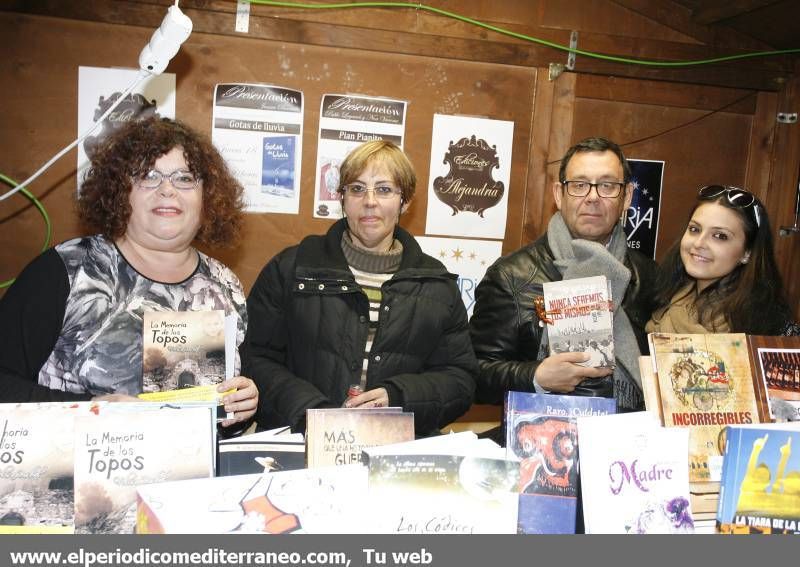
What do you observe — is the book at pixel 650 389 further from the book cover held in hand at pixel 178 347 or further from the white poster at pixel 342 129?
the white poster at pixel 342 129

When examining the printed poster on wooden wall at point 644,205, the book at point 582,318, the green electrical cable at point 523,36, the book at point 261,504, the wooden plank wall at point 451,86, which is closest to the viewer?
the book at point 261,504

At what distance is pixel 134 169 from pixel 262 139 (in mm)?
1175

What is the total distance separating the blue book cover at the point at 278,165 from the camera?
2.69 metres

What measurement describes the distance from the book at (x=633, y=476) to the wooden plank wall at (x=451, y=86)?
1.76 m

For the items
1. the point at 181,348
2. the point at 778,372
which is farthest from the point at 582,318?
the point at 181,348

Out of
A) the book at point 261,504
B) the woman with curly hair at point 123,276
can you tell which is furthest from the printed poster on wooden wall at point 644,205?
the book at point 261,504

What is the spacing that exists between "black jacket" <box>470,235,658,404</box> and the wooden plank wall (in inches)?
36.3

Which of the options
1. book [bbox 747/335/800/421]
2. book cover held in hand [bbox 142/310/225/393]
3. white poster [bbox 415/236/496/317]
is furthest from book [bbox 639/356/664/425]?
white poster [bbox 415/236/496/317]

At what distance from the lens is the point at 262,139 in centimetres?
268

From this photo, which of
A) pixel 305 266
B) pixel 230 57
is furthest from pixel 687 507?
pixel 230 57

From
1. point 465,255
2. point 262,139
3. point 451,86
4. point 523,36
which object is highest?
point 523,36

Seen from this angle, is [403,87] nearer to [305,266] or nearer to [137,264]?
[305,266]

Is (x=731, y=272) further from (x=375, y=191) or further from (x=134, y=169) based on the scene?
(x=134, y=169)

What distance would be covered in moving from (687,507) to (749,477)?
13cm
